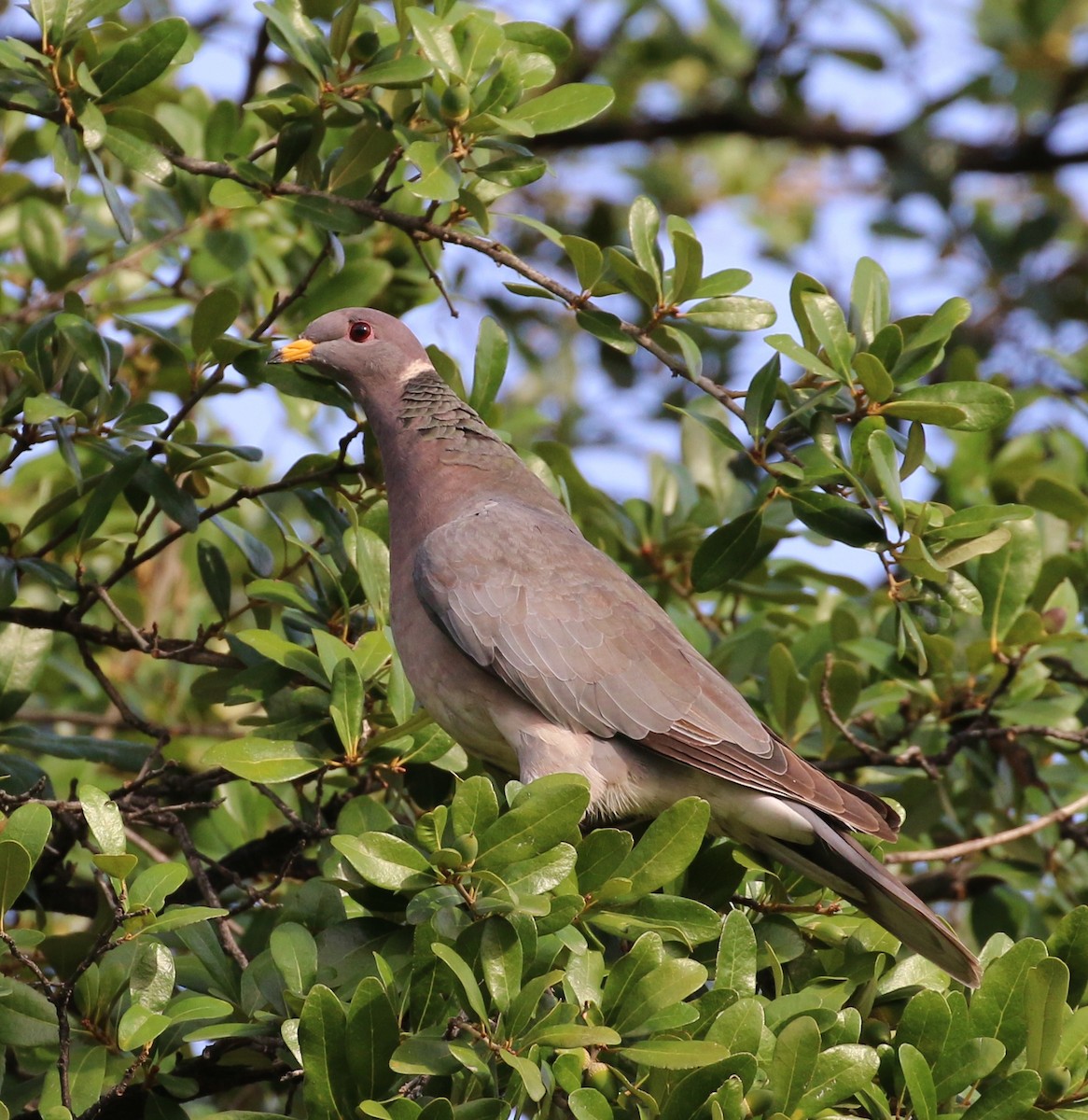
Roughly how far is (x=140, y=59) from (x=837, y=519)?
7.20ft

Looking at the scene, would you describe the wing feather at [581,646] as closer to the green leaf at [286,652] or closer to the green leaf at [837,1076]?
the green leaf at [286,652]

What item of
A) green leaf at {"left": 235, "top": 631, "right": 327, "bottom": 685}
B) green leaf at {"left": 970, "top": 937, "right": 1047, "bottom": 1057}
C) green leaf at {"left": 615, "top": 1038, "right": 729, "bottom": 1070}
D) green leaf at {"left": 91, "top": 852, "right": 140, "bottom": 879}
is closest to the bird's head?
green leaf at {"left": 235, "top": 631, "right": 327, "bottom": 685}

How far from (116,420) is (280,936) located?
64.5 inches

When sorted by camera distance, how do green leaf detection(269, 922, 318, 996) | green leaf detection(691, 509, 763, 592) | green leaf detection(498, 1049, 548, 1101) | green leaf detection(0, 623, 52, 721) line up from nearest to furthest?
green leaf detection(498, 1049, 548, 1101) → green leaf detection(269, 922, 318, 996) → green leaf detection(691, 509, 763, 592) → green leaf detection(0, 623, 52, 721)

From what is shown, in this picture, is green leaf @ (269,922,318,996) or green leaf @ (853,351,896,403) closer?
green leaf @ (269,922,318,996)

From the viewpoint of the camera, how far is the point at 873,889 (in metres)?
3.51

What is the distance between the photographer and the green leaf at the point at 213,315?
3.91 m

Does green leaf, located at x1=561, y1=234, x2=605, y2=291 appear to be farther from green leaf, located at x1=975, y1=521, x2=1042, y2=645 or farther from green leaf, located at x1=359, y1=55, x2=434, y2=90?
→ green leaf, located at x1=975, y1=521, x2=1042, y2=645

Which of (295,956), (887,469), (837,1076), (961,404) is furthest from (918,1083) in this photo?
(961,404)

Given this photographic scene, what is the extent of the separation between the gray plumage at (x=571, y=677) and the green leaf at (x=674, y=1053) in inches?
37.9

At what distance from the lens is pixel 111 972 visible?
9.76ft

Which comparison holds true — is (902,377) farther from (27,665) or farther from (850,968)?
(27,665)

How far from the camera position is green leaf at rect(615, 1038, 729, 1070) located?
263 centimetres

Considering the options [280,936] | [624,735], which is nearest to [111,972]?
[280,936]
